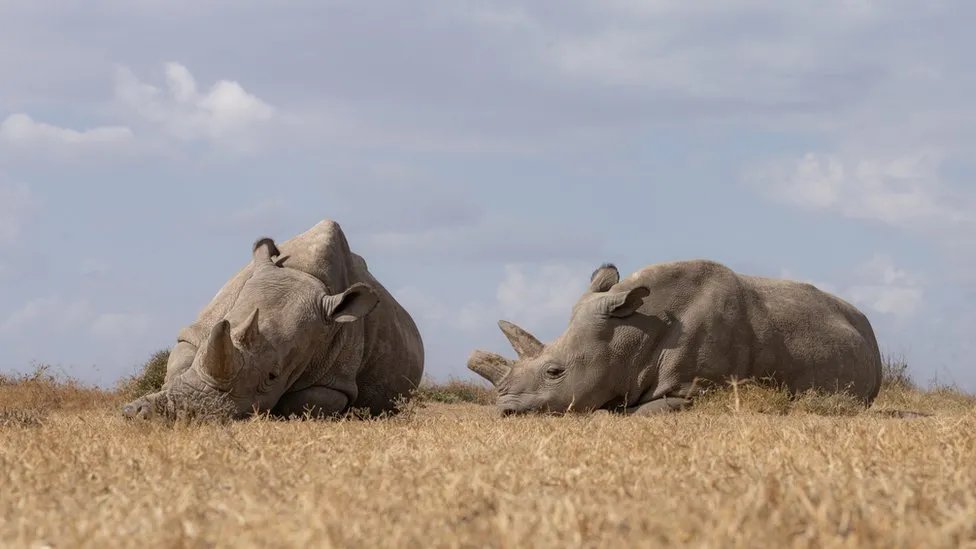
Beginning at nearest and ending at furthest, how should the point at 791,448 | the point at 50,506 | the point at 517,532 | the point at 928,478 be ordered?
the point at 517,532 < the point at 50,506 < the point at 928,478 < the point at 791,448

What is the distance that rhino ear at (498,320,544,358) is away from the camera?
37.5 ft

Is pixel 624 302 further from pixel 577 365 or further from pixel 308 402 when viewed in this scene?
pixel 308 402

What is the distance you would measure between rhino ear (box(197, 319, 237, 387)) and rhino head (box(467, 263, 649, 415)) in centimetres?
344

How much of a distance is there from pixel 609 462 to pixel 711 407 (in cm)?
662

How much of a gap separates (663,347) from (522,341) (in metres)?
1.37

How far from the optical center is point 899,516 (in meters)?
2.98

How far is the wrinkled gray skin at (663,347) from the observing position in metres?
11.1

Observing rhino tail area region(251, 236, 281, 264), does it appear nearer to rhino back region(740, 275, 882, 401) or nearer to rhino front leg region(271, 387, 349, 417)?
rhino front leg region(271, 387, 349, 417)

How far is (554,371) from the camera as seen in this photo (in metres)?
11.1

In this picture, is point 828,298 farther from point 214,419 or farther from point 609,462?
point 609,462

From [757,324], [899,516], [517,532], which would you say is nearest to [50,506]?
[517,532]

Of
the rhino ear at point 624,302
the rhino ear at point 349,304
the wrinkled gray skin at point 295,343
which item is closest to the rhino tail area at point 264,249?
the wrinkled gray skin at point 295,343

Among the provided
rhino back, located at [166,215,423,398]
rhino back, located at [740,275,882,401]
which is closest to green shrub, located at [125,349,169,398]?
rhino back, located at [166,215,423,398]

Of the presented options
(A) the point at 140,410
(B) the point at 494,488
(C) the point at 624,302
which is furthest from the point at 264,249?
(B) the point at 494,488
